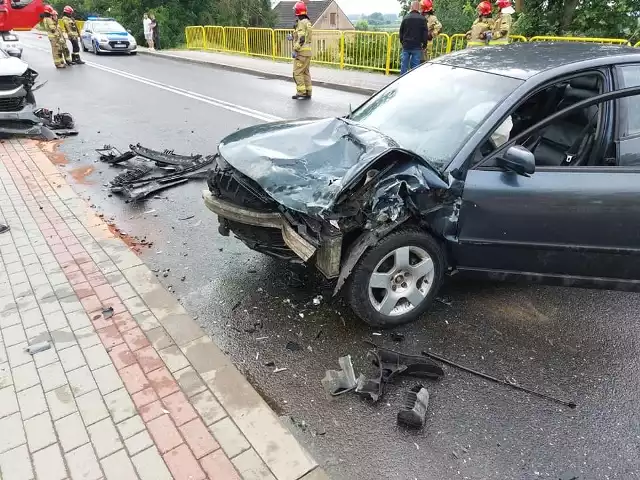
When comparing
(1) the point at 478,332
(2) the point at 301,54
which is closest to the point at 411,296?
(1) the point at 478,332

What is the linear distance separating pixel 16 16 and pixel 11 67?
8.47 meters

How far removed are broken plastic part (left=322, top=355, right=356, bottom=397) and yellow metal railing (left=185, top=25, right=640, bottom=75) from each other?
378 inches

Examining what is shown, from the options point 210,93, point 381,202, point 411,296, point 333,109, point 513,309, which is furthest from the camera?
point 210,93

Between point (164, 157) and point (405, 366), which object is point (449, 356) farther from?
point (164, 157)

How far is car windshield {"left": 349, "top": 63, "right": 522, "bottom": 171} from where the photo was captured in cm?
326

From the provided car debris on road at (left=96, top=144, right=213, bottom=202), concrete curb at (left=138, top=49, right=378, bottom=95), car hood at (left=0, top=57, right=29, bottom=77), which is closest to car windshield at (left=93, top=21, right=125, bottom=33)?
concrete curb at (left=138, top=49, right=378, bottom=95)

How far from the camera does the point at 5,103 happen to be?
7.78 m

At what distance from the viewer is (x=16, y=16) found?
46.5 ft

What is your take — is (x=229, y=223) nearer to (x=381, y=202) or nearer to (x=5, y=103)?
(x=381, y=202)

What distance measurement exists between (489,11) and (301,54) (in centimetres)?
459

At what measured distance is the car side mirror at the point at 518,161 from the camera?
2.91 m

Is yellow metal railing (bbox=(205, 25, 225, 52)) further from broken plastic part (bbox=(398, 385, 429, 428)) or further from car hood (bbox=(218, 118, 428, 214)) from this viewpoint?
broken plastic part (bbox=(398, 385, 429, 428))

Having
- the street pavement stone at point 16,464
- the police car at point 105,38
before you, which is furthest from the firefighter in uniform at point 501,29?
the police car at point 105,38

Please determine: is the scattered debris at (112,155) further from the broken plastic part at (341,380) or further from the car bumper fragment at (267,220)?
the broken plastic part at (341,380)
